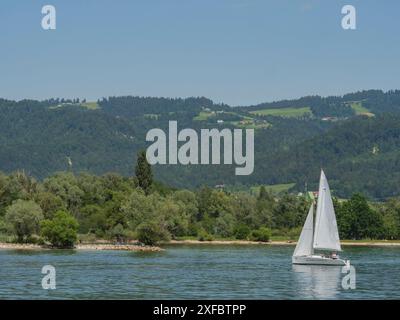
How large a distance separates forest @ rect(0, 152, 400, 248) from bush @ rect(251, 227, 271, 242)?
17cm

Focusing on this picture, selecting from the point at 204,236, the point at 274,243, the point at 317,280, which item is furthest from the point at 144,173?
the point at 317,280

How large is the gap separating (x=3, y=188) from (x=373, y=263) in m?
78.0

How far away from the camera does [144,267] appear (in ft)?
271

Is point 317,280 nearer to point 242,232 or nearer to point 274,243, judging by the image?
point 274,243

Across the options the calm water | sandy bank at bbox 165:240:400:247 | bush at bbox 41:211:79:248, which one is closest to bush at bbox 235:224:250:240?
sandy bank at bbox 165:240:400:247

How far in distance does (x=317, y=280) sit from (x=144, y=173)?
89872 millimetres

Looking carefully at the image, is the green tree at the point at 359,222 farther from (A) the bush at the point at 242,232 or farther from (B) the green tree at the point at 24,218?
(B) the green tree at the point at 24,218

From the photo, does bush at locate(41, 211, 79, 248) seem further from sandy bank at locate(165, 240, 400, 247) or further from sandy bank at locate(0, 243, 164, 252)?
sandy bank at locate(165, 240, 400, 247)

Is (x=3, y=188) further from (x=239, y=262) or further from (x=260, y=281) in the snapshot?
(x=260, y=281)

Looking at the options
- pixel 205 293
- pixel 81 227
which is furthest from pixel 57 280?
pixel 81 227

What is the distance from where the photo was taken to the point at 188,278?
231ft

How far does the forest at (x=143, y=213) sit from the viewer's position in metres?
127

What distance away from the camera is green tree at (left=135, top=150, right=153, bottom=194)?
157 meters

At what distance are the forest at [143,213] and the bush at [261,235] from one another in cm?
17
